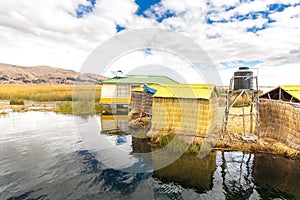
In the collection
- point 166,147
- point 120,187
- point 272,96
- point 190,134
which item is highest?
point 272,96

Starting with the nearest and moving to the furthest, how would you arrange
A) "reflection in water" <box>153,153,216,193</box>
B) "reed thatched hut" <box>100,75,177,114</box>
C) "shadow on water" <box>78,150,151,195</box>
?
"shadow on water" <box>78,150,151,195</box> < "reflection in water" <box>153,153,216,193</box> < "reed thatched hut" <box>100,75,177,114</box>

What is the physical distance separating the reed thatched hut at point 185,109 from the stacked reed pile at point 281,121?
3.51 m

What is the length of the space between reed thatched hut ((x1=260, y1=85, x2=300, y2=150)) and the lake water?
163cm

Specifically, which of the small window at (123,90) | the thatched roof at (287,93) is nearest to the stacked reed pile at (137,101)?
the small window at (123,90)

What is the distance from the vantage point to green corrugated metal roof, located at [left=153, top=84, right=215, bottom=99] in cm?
1234

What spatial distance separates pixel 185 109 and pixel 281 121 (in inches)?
230

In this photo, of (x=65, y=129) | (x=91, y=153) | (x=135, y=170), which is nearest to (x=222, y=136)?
(x=135, y=170)

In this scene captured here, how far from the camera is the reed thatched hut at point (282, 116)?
33.5 ft

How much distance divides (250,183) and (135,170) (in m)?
5.45

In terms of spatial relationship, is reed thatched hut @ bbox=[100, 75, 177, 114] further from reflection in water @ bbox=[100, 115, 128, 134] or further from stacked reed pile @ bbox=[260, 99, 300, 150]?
stacked reed pile @ bbox=[260, 99, 300, 150]

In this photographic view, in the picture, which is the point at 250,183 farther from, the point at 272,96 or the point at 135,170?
the point at 272,96

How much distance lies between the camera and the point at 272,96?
45.0ft

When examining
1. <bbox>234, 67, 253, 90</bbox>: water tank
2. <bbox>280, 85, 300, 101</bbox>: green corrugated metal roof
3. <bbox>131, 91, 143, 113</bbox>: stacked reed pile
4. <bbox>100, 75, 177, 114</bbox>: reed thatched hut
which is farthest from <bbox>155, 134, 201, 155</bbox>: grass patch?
<bbox>100, 75, 177, 114</bbox>: reed thatched hut

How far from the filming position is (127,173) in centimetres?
941
